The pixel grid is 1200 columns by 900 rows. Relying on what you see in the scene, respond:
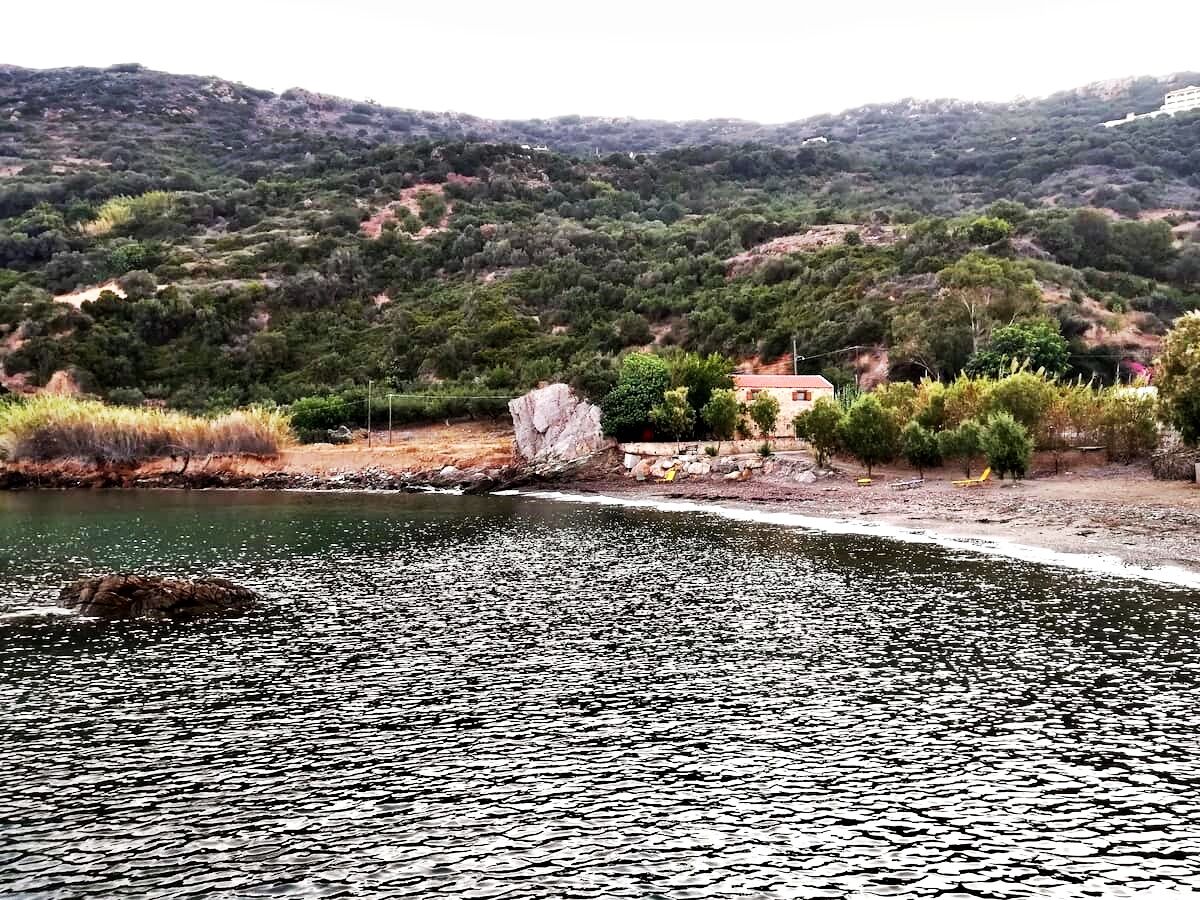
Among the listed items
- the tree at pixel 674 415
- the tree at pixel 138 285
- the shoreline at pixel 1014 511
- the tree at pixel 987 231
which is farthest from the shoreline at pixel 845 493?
the tree at pixel 987 231

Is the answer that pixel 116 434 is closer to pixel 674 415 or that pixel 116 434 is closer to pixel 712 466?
pixel 674 415

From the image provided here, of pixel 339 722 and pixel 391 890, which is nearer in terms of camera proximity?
pixel 391 890

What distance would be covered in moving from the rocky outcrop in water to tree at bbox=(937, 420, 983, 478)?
47.5 m

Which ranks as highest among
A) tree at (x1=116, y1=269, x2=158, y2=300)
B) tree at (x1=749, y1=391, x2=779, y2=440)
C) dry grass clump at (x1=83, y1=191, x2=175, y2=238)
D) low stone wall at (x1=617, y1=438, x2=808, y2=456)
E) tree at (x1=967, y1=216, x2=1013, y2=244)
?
dry grass clump at (x1=83, y1=191, x2=175, y2=238)

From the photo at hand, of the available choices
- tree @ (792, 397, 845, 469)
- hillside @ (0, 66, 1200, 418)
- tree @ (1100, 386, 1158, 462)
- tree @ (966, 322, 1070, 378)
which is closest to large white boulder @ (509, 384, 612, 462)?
hillside @ (0, 66, 1200, 418)

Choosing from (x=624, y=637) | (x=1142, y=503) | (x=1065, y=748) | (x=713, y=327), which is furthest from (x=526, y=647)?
(x=713, y=327)

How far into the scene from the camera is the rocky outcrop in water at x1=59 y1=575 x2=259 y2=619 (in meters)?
30.7

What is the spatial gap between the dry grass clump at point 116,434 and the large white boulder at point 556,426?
25.9 metres

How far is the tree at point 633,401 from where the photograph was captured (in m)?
86.8

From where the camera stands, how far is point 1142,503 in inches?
1961

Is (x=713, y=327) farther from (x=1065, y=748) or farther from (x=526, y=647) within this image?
(x=1065, y=748)

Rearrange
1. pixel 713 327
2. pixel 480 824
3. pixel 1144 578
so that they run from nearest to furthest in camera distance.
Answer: pixel 480 824
pixel 1144 578
pixel 713 327

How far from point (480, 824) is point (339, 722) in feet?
20.2

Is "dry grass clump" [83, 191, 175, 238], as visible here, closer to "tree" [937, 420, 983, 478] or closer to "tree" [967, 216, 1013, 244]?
"tree" [967, 216, 1013, 244]
